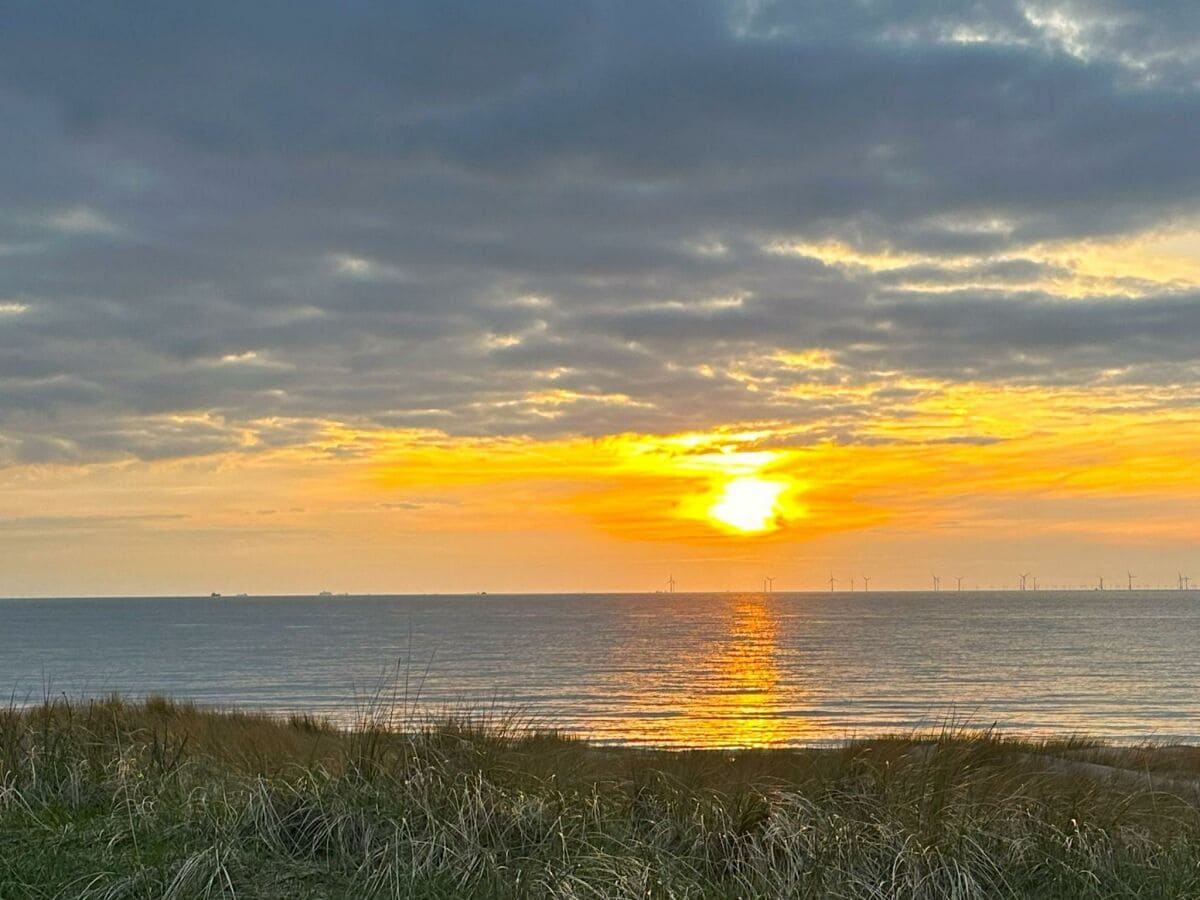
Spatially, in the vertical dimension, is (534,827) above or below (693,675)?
above

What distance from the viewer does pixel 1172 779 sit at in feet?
54.5

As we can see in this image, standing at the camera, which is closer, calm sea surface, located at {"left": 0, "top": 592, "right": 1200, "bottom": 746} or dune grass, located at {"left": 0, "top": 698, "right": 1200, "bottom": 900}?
dune grass, located at {"left": 0, "top": 698, "right": 1200, "bottom": 900}

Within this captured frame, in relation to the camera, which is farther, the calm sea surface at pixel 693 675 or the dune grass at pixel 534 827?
the calm sea surface at pixel 693 675

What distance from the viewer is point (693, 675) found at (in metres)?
72.7

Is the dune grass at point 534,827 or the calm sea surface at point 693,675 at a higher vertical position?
the dune grass at point 534,827

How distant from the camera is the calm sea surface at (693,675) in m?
43.5

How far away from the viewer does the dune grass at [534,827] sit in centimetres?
779

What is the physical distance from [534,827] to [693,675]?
6535 centimetres

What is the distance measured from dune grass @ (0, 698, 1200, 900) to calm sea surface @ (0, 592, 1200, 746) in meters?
2.28

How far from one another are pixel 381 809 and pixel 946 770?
514 centimetres

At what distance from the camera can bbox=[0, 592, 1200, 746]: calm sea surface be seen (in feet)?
143

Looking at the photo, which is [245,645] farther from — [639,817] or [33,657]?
[639,817]

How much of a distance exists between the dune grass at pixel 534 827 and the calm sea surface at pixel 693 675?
228 cm

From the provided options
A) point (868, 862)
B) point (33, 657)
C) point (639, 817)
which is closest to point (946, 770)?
point (868, 862)
